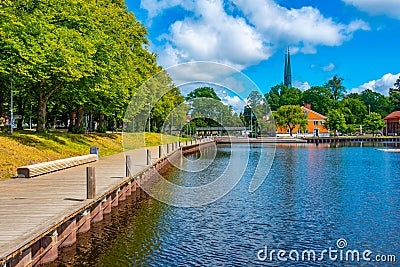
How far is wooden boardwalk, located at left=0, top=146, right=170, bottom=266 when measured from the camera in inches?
443

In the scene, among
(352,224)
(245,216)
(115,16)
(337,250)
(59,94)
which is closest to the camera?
(337,250)

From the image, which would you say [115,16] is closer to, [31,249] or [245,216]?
[245,216]

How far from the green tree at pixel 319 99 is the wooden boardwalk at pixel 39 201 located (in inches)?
5410

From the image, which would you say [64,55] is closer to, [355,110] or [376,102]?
[355,110]

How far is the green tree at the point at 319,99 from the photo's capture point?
15412 centimetres

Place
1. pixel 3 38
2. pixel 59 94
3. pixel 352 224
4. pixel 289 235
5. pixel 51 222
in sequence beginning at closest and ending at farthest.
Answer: pixel 51 222
pixel 289 235
pixel 352 224
pixel 3 38
pixel 59 94

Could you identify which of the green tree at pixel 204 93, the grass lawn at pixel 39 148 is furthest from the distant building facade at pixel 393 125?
the grass lawn at pixel 39 148

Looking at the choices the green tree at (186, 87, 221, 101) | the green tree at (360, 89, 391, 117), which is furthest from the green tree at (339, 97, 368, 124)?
the green tree at (186, 87, 221, 101)

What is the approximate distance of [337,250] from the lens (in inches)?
555

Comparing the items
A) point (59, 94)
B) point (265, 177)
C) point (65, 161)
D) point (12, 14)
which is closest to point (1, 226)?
point (65, 161)

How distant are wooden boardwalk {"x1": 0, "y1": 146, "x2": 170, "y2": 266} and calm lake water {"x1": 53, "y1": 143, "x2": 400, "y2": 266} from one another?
3.94ft

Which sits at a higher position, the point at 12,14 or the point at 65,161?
the point at 12,14

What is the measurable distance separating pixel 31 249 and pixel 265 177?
2366 centimetres

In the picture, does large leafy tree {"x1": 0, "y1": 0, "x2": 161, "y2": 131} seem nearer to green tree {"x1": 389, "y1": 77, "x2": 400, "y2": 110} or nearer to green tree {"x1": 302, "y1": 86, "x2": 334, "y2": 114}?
green tree {"x1": 302, "y1": 86, "x2": 334, "y2": 114}
